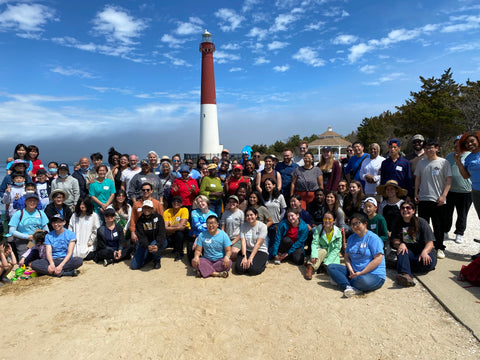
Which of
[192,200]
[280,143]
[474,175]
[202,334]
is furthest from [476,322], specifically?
[280,143]

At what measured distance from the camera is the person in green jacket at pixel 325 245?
489cm

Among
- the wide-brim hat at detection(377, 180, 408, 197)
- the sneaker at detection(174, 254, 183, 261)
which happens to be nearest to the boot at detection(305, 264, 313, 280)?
the wide-brim hat at detection(377, 180, 408, 197)

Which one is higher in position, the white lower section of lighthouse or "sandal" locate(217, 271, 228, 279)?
the white lower section of lighthouse

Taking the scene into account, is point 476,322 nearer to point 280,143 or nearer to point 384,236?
point 384,236

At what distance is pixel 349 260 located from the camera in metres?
4.53

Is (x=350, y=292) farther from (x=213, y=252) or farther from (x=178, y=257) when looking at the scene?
(x=178, y=257)

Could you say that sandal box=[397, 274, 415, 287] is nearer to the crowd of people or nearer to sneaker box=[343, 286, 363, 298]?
the crowd of people

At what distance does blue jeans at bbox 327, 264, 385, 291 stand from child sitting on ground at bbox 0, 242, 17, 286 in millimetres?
5032

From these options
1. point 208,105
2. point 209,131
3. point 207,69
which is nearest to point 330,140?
point 209,131

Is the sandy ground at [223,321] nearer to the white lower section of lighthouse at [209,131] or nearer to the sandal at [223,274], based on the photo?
the sandal at [223,274]

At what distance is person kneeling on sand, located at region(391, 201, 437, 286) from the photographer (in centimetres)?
449

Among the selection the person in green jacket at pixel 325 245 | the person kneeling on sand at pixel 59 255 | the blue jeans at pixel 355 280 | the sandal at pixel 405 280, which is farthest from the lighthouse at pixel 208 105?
the sandal at pixel 405 280

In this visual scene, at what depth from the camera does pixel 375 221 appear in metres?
5.06

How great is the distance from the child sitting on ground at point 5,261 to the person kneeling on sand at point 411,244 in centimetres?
601
